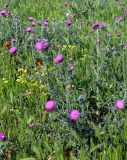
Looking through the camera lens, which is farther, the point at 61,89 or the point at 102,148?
the point at 61,89

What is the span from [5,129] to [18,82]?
60 cm

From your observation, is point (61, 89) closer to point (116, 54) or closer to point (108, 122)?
point (108, 122)

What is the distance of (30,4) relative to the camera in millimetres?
5383

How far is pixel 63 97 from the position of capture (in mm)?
2480

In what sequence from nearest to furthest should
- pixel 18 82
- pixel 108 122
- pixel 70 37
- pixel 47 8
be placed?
1. pixel 108 122
2. pixel 18 82
3. pixel 70 37
4. pixel 47 8

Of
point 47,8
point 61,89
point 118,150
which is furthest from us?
point 47,8

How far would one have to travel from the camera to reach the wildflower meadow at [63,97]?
2.04 m

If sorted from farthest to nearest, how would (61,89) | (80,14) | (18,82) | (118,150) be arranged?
(80,14) → (18,82) → (61,89) → (118,150)

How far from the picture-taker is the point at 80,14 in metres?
4.79

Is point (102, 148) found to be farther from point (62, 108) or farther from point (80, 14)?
point (80, 14)

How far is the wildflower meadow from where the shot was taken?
2043mm

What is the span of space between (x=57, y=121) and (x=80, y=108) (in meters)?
0.17

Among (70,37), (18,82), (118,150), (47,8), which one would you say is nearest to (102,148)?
(118,150)

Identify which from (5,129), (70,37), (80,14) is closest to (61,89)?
(5,129)
